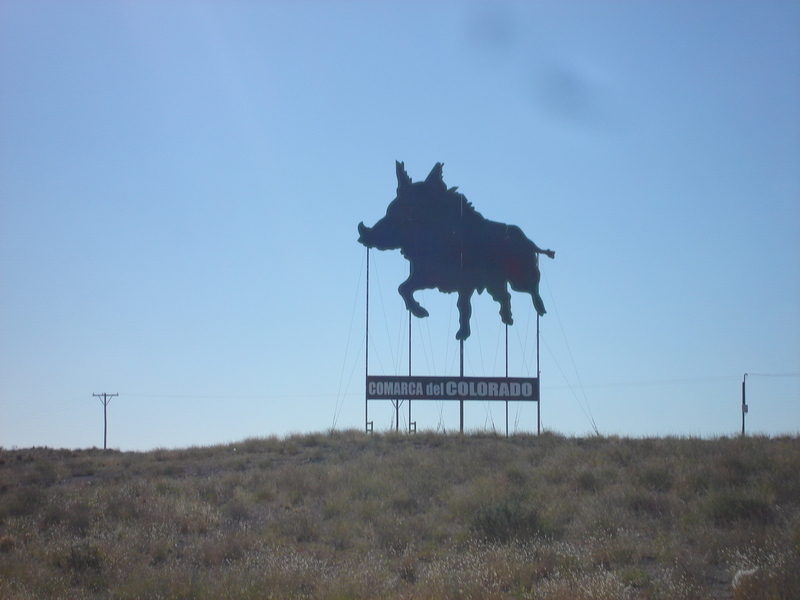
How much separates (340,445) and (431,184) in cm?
789

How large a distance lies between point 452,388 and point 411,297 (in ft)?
9.45

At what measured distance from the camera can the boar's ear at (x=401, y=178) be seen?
72.9ft

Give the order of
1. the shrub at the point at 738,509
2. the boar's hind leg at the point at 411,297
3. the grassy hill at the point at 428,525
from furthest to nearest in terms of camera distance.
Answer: the boar's hind leg at the point at 411,297
the shrub at the point at 738,509
the grassy hill at the point at 428,525

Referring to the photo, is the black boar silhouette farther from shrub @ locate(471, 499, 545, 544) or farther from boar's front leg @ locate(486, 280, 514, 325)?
shrub @ locate(471, 499, 545, 544)

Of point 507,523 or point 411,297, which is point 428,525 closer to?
point 507,523

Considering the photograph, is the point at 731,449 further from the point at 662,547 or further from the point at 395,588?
the point at 395,588

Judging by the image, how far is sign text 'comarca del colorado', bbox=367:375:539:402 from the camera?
22.2 m

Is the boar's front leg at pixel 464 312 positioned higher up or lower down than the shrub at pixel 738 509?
higher up

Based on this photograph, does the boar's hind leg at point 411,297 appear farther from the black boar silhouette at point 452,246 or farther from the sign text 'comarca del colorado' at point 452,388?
the sign text 'comarca del colorado' at point 452,388

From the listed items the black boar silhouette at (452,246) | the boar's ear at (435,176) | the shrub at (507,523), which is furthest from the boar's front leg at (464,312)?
the shrub at (507,523)

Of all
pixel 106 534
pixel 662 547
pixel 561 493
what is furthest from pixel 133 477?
pixel 662 547

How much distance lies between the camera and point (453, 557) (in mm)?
10781

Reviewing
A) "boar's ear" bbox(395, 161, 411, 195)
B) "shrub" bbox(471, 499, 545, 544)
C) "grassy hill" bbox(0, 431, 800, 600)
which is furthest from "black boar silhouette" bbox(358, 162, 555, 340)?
"shrub" bbox(471, 499, 545, 544)

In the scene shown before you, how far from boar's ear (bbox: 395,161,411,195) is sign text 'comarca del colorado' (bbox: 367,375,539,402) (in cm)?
547
